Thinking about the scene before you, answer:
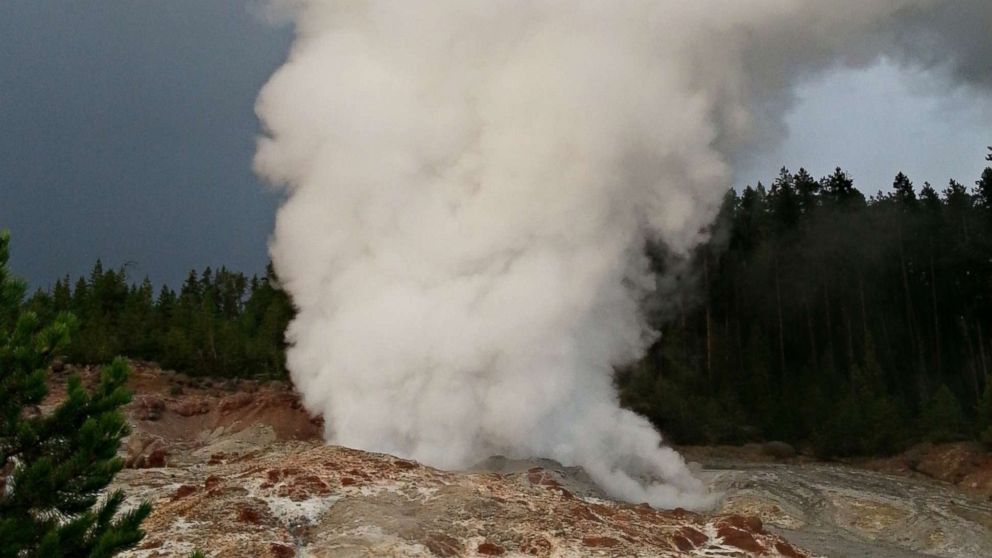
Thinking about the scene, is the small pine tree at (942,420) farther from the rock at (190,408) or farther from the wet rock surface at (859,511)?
the rock at (190,408)

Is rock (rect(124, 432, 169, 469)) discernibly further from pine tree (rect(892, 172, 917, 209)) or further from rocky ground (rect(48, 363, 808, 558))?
pine tree (rect(892, 172, 917, 209))

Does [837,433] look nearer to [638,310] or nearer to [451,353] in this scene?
[638,310]

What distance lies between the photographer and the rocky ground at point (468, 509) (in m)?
15.4

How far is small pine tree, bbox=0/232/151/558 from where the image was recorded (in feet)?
31.0

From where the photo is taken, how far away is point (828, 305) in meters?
61.2

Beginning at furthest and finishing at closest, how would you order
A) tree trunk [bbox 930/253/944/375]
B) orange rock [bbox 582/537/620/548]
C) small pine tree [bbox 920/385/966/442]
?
tree trunk [bbox 930/253/944/375] → small pine tree [bbox 920/385/966/442] → orange rock [bbox 582/537/620/548]

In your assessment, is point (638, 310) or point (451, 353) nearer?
point (451, 353)

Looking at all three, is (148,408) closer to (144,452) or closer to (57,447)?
(144,452)

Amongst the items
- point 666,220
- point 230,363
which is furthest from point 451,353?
point 230,363

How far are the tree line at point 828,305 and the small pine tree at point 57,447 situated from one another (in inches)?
1597

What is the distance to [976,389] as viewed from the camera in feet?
178

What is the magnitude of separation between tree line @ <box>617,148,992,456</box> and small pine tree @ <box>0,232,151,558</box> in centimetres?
4056

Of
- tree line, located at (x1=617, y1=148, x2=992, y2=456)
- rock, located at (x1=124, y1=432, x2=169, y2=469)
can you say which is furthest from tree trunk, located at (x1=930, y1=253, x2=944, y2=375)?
rock, located at (x1=124, y1=432, x2=169, y2=469)

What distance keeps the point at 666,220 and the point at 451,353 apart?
41.8ft
